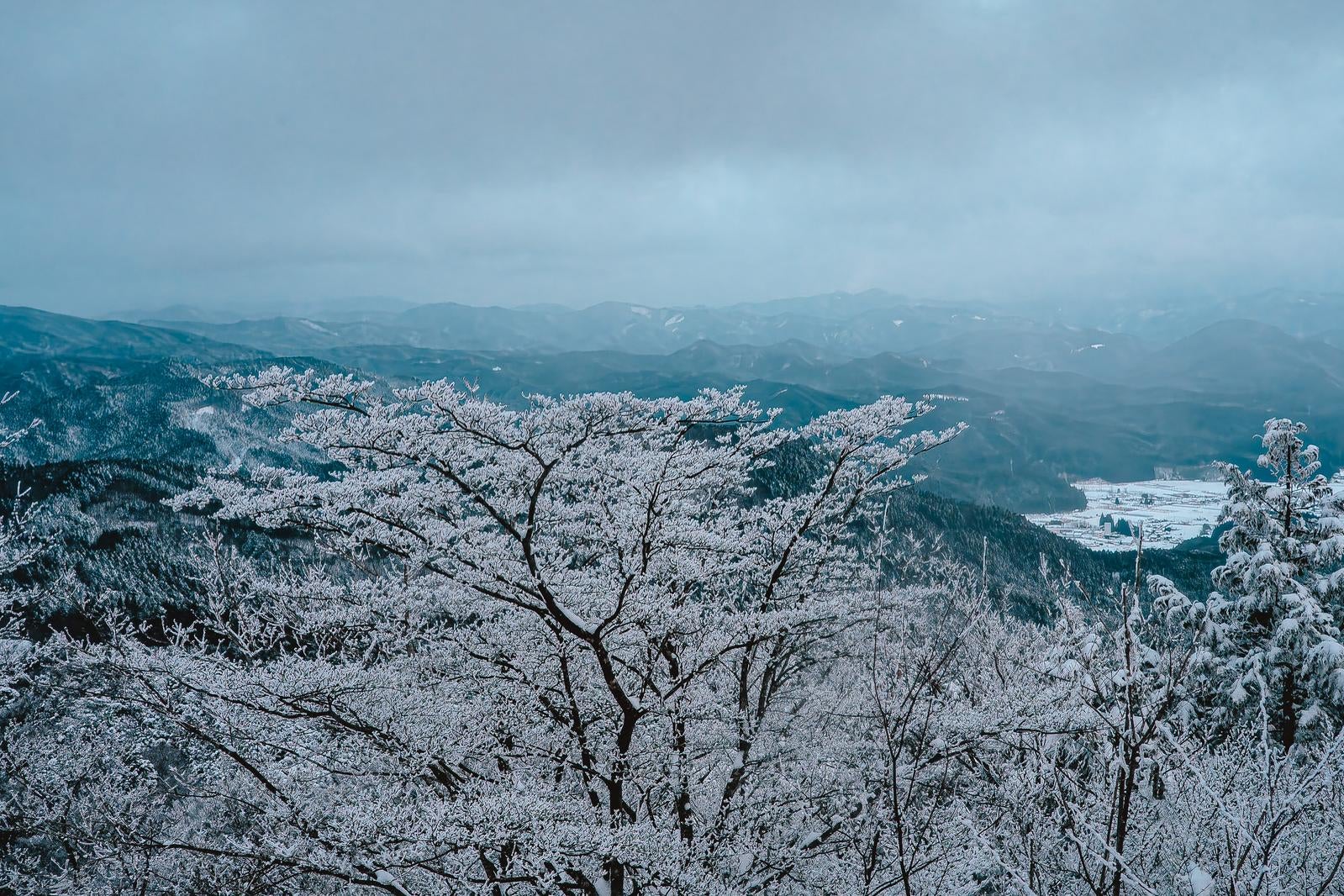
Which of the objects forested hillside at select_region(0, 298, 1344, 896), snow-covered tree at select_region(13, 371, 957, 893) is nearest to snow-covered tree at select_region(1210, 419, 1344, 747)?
forested hillside at select_region(0, 298, 1344, 896)

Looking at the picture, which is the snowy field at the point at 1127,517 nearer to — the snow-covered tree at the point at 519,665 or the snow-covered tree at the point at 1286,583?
the snow-covered tree at the point at 1286,583

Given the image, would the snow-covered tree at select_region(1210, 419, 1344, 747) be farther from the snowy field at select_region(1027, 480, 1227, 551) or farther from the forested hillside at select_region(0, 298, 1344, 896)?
the snowy field at select_region(1027, 480, 1227, 551)

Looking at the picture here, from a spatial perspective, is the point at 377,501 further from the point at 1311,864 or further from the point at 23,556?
the point at 23,556

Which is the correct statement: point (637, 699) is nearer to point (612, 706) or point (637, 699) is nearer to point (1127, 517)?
point (612, 706)

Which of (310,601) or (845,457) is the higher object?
(845,457)

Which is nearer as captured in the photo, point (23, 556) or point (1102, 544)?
point (23, 556)

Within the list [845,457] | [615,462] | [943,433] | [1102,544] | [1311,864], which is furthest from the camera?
[1102,544]

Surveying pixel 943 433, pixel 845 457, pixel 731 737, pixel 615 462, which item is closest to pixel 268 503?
pixel 615 462

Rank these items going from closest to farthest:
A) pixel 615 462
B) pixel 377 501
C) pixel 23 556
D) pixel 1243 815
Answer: pixel 1243 815 < pixel 377 501 < pixel 615 462 < pixel 23 556

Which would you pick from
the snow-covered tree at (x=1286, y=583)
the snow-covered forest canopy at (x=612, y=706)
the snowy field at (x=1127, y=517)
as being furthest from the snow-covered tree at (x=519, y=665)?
the snowy field at (x=1127, y=517)
